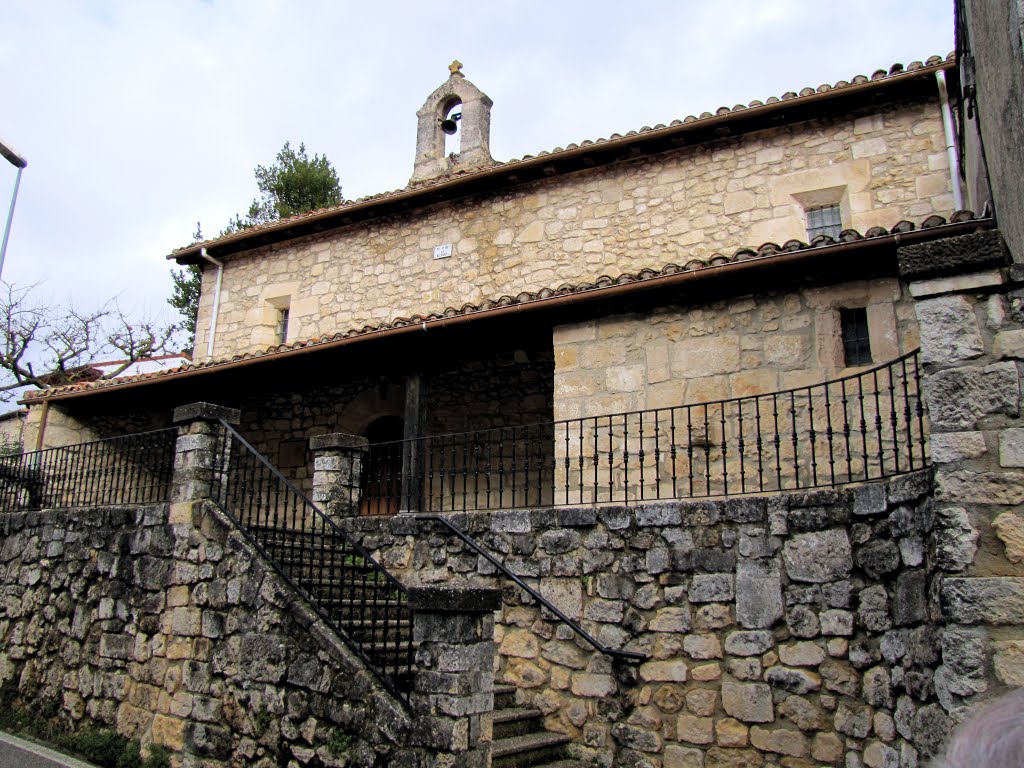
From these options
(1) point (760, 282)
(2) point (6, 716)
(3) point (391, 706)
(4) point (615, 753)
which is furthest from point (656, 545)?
(2) point (6, 716)

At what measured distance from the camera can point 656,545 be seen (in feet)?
20.1

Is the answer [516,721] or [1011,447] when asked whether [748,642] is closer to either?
[516,721]

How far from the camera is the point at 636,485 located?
24.7 feet

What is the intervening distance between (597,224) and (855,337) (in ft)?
15.0

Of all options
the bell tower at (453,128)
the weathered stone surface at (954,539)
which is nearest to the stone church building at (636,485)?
the weathered stone surface at (954,539)

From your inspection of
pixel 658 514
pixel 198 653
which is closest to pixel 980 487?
pixel 658 514

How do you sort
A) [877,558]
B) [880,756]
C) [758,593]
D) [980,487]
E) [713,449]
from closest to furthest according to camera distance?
[980,487] → [880,756] → [877,558] → [758,593] → [713,449]

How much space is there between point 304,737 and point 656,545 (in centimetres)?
274

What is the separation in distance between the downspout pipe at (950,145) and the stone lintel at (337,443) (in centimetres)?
691

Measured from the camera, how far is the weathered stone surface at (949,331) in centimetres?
395

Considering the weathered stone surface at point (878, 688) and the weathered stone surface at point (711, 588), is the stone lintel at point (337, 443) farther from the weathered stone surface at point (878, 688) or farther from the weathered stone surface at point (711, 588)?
the weathered stone surface at point (878, 688)

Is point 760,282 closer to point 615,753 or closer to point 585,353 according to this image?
point 585,353

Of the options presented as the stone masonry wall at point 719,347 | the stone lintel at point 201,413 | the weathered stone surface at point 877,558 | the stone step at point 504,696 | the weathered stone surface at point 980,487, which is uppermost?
the stone masonry wall at point 719,347

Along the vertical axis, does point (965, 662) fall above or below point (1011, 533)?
below
